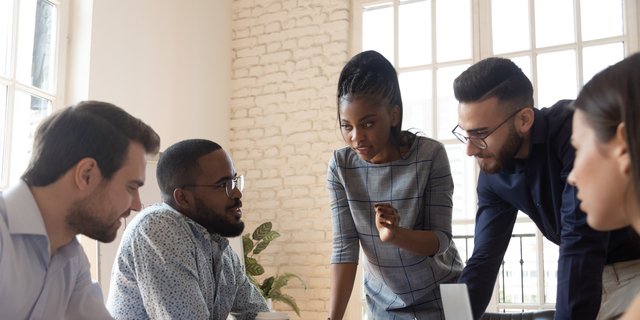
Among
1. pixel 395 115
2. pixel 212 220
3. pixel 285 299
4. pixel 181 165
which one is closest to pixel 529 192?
pixel 395 115

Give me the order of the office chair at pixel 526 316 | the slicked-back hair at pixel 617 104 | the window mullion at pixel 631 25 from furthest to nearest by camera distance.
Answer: the window mullion at pixel 631 25, the office chair at pixel 526 316, the slicked-back hair at pixel 617 104

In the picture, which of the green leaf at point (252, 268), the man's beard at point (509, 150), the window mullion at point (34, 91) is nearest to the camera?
the man's beard at point (509, 150)

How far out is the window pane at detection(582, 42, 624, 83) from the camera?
12.8 ft

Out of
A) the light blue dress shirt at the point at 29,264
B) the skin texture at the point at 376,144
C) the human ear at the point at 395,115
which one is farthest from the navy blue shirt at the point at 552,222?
the light blue dress shirt at the point at 29,264

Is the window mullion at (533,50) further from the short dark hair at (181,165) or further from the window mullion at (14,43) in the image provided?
the window mullion at (14,43)

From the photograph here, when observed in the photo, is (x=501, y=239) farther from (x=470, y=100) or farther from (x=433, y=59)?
(x=433, y=59)

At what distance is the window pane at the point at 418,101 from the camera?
14.5 ft

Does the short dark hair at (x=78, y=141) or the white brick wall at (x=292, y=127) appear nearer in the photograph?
the short dark hair at (x=78, y=141)

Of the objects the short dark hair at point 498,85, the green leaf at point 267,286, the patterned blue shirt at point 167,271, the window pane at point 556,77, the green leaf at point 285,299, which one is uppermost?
the window pane at point 556,77

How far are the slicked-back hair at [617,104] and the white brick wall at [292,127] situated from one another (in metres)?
3.60

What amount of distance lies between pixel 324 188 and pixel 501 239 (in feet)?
9.16

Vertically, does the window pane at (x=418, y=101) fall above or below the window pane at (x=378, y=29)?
below

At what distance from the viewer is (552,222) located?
1592 millimetres

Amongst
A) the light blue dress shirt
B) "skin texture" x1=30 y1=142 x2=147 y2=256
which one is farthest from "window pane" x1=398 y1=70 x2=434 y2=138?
the light blue dress shirt
